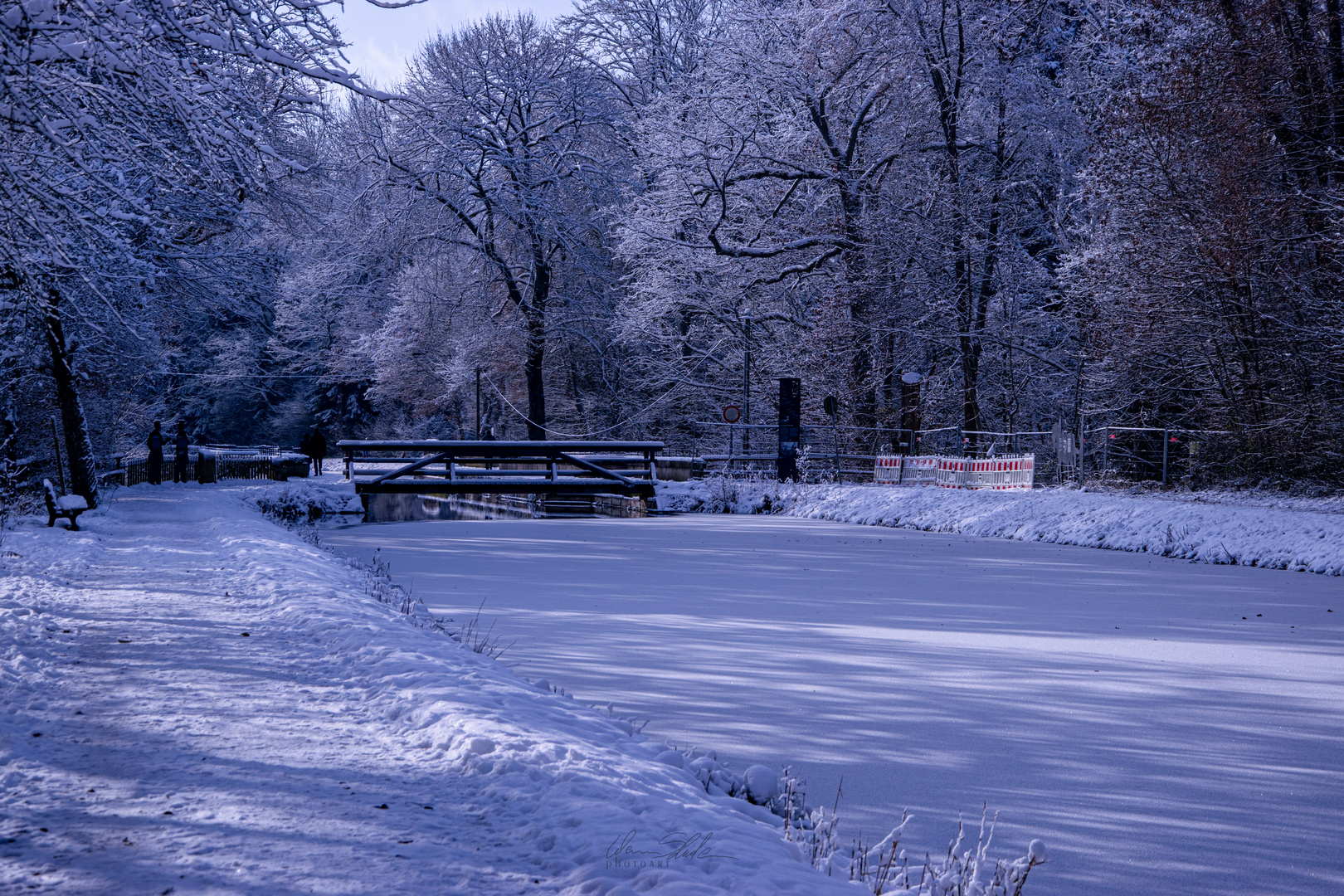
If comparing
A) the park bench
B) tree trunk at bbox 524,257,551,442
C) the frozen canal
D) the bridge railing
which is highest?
tree trunk at bbox 524,257,551,442

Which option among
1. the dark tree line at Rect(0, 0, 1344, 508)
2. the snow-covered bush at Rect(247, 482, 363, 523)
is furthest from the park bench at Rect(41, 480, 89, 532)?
the snow-covered bush at Rect(247, 482, 363, 523)

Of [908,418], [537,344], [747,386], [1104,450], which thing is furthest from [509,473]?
[1104,450]

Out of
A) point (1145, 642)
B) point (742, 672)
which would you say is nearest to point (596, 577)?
point (742, 672)

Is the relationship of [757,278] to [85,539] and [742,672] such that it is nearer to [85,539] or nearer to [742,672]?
[85,539]

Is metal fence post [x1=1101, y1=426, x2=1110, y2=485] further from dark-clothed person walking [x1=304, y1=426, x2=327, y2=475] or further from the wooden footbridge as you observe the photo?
dark-clothed person walking [x1=304, y1=426, x2=327, y2=475]

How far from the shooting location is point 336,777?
13.0ft

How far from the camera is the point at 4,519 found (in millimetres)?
13195

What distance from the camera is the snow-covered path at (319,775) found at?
3.10 m

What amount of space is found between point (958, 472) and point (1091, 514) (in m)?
6.75

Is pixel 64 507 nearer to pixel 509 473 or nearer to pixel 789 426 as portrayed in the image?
pixel 509 473

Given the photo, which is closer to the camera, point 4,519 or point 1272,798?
point 1272,798

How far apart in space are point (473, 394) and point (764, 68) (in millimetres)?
20010

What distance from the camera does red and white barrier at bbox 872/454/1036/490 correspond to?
20.0 m

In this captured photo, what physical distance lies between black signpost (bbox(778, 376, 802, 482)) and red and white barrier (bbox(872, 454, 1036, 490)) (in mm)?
2356
